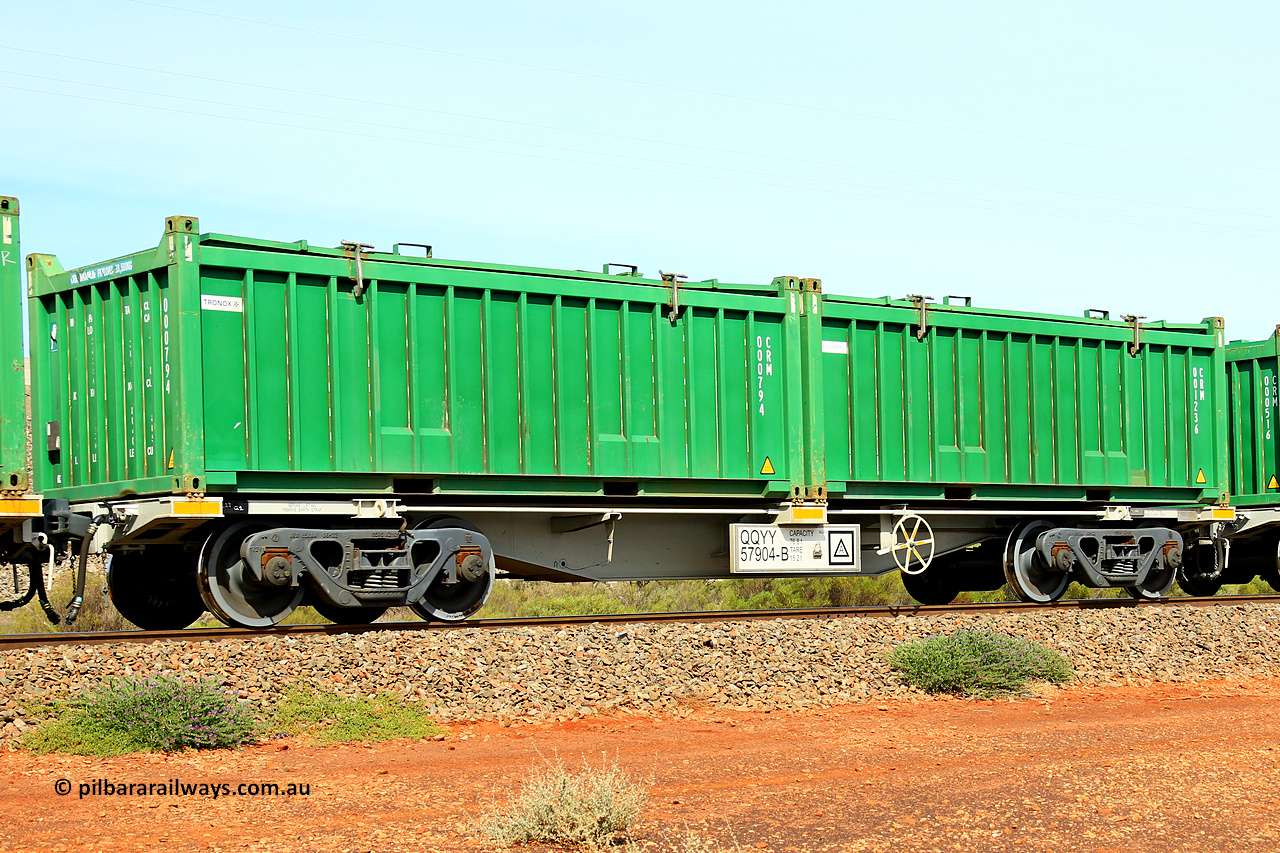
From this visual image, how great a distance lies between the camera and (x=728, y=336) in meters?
14.0

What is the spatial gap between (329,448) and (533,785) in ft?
20.1

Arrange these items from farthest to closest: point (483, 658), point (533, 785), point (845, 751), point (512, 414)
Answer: point (512, 414) → point (483, 658) → point (845, 751) → point (533, 785)

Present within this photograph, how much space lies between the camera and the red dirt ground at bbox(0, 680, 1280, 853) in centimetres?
617

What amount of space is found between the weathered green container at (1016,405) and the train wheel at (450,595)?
4.27 meters

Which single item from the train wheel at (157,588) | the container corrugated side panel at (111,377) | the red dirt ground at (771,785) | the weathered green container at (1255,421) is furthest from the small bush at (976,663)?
the weathered green container at (1255,421)

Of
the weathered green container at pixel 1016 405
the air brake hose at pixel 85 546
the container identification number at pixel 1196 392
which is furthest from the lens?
the container identification number at pixel 1196 392

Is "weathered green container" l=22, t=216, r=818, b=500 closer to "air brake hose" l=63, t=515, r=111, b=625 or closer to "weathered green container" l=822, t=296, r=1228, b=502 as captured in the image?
"air brake hose" l=63, t=515, r=111, b=625

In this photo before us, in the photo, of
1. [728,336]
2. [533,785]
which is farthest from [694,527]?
[533,785]

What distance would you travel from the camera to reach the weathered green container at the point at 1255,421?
18078 millimetres

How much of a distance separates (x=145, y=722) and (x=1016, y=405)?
36.4ft

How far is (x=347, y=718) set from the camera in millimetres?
8828

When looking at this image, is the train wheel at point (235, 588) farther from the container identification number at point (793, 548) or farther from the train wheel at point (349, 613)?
the container identification number at point (793, 548)

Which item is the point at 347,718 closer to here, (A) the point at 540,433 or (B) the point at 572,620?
(B) the point at 572,620

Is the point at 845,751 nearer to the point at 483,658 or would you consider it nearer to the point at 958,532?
the point at 483,658
